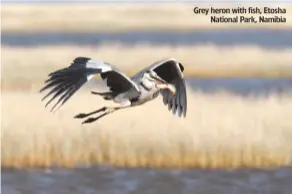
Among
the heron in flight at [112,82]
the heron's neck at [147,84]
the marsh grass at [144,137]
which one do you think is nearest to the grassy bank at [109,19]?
the marsh grass at [144,137]

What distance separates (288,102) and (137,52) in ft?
21.4

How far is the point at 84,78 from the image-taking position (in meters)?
5.29

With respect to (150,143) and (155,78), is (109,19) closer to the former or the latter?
(150,143)

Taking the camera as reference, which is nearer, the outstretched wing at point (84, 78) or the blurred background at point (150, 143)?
the outstretched wing at point (84, 78)

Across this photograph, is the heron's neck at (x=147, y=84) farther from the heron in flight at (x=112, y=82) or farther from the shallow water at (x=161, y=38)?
the shallow water at (x=161, y=38)

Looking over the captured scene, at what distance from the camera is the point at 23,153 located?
28.6 feet

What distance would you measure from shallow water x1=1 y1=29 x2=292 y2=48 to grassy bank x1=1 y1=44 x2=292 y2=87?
145cm

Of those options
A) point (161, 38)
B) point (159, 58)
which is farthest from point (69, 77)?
point (161, 38)

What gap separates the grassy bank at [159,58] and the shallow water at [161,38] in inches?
57.1

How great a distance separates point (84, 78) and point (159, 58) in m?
10.9

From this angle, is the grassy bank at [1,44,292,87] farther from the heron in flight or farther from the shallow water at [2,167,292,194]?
the heron in flight

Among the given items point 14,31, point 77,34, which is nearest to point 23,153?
point 77,34

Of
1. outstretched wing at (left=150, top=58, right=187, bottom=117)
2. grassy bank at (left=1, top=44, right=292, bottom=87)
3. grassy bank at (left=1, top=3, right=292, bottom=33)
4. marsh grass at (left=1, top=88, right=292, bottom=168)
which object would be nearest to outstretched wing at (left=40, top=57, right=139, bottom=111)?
outstretched wing at (left=150, top=58, right=187, bottom=117)

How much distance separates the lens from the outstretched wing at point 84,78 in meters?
5.25
